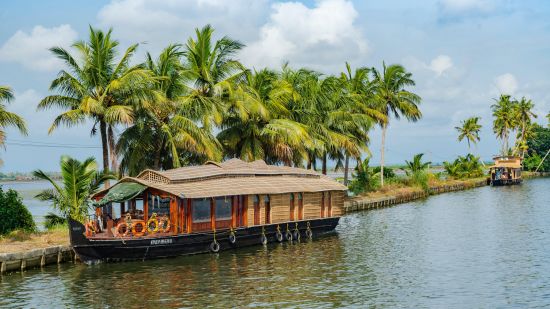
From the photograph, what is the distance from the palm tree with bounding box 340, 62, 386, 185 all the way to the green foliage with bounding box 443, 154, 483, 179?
2992 cm

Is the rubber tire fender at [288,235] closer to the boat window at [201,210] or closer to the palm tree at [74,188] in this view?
the boat window at [201,210]

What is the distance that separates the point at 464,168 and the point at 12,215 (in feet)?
240

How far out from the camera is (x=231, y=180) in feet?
101

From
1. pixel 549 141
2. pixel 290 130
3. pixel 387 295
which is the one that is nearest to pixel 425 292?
pixel 387 295

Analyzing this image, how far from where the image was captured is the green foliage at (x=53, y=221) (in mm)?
30344

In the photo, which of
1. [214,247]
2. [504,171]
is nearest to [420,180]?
[504,171]

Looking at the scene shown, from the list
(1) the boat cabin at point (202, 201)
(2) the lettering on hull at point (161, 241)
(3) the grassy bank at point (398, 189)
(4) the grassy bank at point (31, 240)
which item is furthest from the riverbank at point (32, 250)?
(3) the grassy bank at point (398, 189)

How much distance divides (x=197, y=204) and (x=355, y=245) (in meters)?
8.85

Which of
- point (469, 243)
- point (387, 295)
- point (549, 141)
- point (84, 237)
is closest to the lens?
point (387, 295)

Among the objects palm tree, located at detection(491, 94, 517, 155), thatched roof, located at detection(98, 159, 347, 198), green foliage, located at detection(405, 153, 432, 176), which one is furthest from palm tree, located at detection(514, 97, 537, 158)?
thatched roof, located at detection(98, 159, 347, 198)

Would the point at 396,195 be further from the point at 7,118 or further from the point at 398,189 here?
the point at 7,118

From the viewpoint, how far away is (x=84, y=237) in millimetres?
24891

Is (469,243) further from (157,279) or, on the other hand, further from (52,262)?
(52,262)

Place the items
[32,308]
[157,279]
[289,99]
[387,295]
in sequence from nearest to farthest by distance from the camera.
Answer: [32,308] → [387,295] → [157,279] → [289,99]
